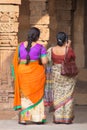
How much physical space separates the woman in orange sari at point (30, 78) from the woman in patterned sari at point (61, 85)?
10.3 inches

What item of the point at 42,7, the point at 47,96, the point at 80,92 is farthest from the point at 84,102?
the point at 47,96

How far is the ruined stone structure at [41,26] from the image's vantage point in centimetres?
1179

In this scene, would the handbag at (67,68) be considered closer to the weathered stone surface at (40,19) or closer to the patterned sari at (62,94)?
the patterned sari at (62,94)

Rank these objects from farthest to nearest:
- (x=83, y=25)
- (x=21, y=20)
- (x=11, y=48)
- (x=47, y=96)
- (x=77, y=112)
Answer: (x=83, y=25)
(x=21, y=20)
(x=77, y=112)
(x=11, y=48)
(x=47, y=96)

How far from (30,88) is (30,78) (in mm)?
156

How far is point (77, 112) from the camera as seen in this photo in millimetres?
12711

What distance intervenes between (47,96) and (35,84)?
0.52 m

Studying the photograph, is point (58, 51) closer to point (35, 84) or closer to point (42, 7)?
point (35, 84)

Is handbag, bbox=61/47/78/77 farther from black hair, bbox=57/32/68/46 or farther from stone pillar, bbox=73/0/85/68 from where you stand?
stone pillar, bbox=73/0/85/68

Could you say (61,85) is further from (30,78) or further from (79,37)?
(79,37)

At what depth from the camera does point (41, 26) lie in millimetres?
12461

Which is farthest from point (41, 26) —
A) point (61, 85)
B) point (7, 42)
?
point (61, 85)

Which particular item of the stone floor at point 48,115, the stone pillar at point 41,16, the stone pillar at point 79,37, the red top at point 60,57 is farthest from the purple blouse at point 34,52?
the stone pillar at point 79,37

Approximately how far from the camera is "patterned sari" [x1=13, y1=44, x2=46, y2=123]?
9641 millimetres
